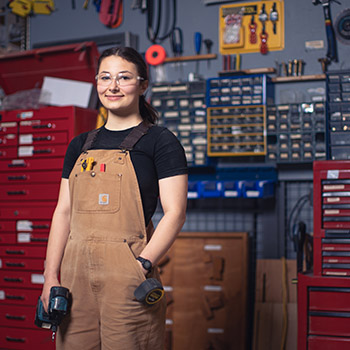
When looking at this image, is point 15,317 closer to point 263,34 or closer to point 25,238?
point 25,238

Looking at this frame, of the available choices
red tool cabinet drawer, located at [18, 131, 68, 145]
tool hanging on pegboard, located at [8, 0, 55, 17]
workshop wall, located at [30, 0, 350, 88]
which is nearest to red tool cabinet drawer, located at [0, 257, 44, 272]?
red tool cabinet drawer, located at [18, 131, 68, 145]

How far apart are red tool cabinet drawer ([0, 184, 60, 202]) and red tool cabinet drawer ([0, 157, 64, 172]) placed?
111 mm

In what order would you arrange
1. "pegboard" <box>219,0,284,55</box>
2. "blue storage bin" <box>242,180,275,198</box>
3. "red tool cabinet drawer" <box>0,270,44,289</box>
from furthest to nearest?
"pegboard" <box>219,0,284,55</box> → "red tool cabinet drawer" <box>0,270,44,289</box> → "blue storage bin" <box>242,180,275,198</box>

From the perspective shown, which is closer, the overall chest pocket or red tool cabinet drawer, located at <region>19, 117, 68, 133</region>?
the overall chest pocket

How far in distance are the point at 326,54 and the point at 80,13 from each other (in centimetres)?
196

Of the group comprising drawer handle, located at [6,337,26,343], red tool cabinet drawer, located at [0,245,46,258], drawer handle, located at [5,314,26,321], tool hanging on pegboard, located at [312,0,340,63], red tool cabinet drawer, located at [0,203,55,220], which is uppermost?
tool hanging on pegboard, located at [312,0,340,63]

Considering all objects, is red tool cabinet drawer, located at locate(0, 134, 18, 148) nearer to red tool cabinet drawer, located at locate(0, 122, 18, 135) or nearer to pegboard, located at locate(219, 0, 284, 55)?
red tool cabinet drawer, located at locate(0, 122, 18, 135)

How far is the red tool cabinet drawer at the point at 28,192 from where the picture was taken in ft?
11.2

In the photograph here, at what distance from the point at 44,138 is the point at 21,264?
821mm

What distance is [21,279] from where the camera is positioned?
3.45 meters

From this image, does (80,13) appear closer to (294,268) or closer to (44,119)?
(44,119)

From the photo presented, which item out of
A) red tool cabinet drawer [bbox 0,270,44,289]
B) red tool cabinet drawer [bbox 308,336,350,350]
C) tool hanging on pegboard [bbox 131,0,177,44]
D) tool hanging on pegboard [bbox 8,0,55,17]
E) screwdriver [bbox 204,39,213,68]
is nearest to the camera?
red tool cabinet drawer [bbox 308,336,350,350]

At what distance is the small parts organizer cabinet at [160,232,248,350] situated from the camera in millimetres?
3432

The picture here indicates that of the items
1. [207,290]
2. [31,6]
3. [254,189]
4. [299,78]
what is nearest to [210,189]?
[254,189]
